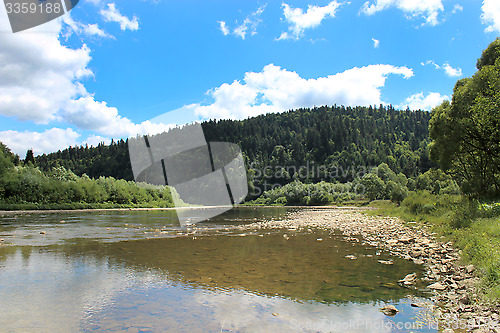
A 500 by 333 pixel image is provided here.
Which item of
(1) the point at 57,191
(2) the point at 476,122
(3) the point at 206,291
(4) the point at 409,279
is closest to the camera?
(3) the point at 206,291

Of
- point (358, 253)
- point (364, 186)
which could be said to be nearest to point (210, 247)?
point (358, 253)

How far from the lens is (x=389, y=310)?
319 inches

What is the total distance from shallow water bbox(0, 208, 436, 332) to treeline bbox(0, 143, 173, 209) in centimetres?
6487

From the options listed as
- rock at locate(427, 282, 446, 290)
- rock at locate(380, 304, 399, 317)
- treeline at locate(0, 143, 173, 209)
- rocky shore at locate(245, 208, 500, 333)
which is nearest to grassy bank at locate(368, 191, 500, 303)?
rocky shore at locate(245, 208, 500, 333)

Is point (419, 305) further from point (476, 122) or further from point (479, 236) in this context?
point (476, 122)

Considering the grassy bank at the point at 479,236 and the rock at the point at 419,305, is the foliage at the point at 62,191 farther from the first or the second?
the rock at the point at 419,305

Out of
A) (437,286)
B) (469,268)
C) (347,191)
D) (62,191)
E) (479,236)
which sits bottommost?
(347,191)

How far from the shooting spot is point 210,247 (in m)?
18.9

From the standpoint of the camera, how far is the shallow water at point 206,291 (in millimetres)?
7422

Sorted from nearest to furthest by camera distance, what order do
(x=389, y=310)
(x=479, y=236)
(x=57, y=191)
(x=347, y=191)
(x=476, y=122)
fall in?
→ (x=389, y=310) < (x=479, y=236) < (x=476, y=122) < (x=57, y=191) < (x=347, y=191)

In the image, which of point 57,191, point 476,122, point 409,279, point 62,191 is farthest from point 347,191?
point 409,279

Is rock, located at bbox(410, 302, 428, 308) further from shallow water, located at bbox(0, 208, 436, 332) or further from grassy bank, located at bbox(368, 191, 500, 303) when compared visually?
grassy bank, located at bbox(368, 191, 500, 303)

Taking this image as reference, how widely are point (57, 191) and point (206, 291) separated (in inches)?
3258

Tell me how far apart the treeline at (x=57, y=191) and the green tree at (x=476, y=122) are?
3102 inches
